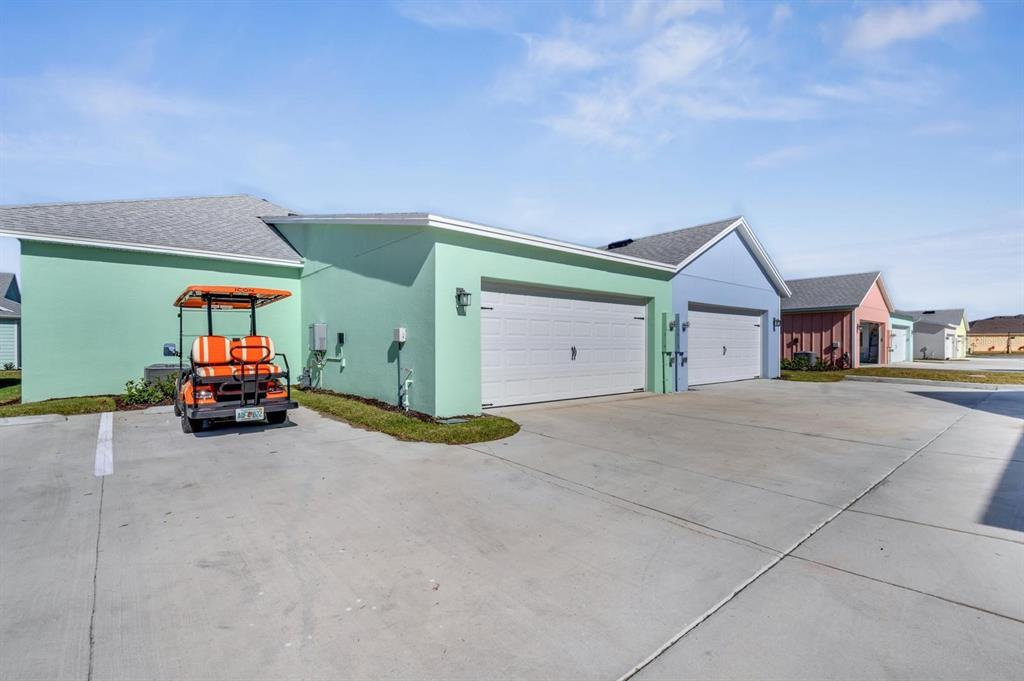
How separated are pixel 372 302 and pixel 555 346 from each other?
415cm

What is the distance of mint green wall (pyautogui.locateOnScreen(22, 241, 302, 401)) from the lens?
9.50 meters

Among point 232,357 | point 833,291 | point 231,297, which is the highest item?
point 833,291

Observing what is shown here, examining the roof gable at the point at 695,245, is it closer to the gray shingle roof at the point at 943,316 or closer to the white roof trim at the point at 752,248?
the white roof trim at the point at 752,248

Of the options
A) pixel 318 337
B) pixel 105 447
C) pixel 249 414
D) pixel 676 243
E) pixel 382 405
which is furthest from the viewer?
pixel 676 243

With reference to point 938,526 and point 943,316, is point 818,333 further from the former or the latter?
point 943,316

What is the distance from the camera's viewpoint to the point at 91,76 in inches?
311

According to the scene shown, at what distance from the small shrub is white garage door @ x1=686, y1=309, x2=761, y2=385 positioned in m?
13.3

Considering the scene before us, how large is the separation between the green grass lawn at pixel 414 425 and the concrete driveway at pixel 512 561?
1.64 feet

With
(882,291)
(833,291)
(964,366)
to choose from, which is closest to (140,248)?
(833,291)

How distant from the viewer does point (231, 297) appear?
27.1 feet

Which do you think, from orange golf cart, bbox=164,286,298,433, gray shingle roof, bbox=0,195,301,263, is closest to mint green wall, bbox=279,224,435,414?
gray shingle roof, bbox=0,195,301,263

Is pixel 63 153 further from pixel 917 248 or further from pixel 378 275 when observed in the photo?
pixel 917 248

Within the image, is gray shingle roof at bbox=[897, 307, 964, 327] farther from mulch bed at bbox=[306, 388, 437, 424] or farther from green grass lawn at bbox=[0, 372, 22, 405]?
green grass lawn at bbox=[0, 372, 22, 405]

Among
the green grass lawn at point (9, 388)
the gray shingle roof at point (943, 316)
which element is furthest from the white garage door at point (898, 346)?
the green grass lawn at point (9, 388)
